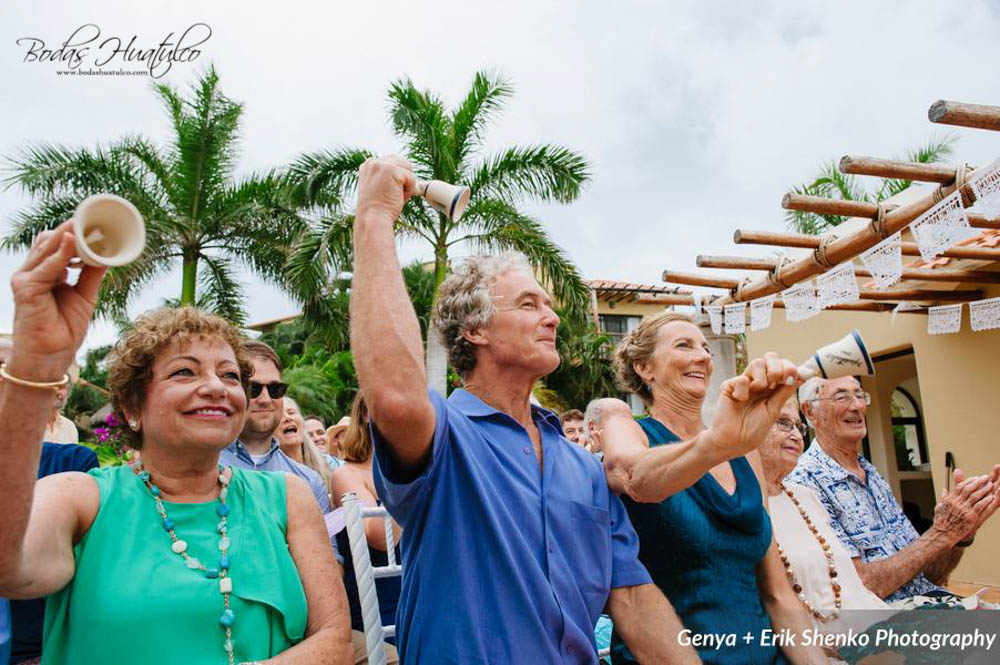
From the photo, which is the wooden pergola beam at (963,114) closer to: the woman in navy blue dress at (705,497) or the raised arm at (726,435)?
the woman in navy blue dress at (705,497)

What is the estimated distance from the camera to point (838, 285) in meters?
6.43

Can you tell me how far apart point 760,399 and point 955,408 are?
8300 mm

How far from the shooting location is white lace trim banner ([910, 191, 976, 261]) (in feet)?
16.4

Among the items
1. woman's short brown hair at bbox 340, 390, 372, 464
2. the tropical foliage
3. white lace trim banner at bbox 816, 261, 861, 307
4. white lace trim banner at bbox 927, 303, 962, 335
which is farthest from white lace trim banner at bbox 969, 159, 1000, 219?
the tropical foliage

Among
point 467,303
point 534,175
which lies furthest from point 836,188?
point 467,303

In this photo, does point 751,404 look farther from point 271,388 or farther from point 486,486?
point 271,388

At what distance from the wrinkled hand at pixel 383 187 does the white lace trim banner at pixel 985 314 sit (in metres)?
7.41

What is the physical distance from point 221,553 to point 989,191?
16.5 ft

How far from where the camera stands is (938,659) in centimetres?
296

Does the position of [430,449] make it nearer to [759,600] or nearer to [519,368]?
[519,368]

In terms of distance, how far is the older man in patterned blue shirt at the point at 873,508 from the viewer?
333 cm

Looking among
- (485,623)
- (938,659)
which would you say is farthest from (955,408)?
(485,623)

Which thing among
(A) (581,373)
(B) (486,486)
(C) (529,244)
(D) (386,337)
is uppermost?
(C) (529,244)

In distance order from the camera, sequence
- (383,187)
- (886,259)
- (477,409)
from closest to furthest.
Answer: (383,187) < (477,409) < (886,259)
